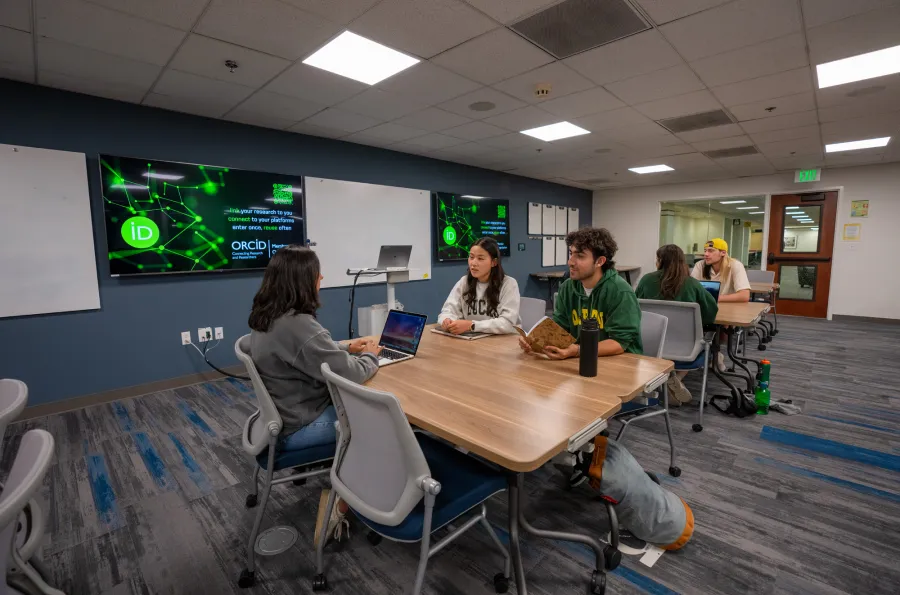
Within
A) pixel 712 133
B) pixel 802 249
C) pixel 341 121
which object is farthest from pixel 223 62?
pixel 802 249

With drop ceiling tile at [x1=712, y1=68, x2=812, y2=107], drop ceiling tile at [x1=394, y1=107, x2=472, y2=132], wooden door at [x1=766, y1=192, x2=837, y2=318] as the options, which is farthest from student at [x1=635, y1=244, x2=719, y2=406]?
wooden door at [x1=766, y1=192, x2=837, y2=318]

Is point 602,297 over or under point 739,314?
over

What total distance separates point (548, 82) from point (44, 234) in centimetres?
398

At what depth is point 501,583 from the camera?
156 centimetres

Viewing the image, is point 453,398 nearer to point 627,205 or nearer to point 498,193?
point 498,193

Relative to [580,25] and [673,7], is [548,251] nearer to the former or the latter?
[580,25]

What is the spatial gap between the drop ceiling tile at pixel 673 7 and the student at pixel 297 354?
2.17m

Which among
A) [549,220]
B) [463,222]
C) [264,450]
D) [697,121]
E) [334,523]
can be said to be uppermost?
[697,121]

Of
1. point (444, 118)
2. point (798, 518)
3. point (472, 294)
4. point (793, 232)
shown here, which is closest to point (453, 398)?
point (472, 294)

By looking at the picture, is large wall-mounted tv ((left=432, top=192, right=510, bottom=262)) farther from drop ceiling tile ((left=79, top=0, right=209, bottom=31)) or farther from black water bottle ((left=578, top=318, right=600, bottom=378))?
black water bottle ((left=578, top=318, right=600, bottom=378))

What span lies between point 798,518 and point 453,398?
6.01ft

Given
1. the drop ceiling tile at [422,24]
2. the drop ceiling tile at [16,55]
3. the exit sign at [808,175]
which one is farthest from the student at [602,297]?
the exit sign at [808,175]

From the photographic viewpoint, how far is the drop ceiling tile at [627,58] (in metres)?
2.56

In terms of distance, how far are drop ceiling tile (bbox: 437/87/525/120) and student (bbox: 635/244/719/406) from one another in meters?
1.77
